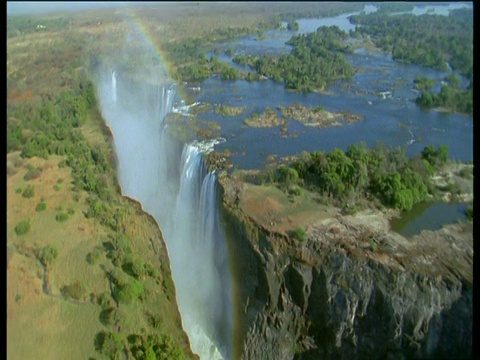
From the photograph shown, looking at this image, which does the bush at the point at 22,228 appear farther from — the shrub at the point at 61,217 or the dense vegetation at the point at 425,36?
the dense vegetation at the point at 425,36

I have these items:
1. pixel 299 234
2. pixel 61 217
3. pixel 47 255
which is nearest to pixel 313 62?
pixel 299 234

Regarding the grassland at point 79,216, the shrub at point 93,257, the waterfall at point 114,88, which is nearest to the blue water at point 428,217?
the grassland at point 79,216

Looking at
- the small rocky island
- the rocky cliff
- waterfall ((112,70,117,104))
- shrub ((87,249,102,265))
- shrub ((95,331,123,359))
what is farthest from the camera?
waterfall ((112,70,117,104))

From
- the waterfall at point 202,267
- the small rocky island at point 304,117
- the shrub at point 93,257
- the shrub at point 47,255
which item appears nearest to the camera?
the shrub at point 47,255

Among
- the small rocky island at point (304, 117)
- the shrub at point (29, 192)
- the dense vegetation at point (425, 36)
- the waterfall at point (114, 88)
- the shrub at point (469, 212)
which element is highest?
the dense vegetation at point (425, 36)

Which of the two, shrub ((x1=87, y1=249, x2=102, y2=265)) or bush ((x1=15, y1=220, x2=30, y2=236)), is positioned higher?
bush ((x1=15, y1=220, x2=30, y2=236))

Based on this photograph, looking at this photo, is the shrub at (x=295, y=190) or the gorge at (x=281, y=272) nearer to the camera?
the gorge at (x=281, y=272)

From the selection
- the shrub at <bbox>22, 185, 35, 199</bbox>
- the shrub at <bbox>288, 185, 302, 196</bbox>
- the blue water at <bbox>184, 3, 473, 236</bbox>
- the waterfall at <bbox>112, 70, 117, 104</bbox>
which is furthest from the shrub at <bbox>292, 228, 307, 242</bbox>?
the waterfall at <bbox>112, 70, 117, 104</bbox>

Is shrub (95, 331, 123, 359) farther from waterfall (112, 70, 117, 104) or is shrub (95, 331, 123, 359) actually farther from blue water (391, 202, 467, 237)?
waterfall (112, 70, 117, 104)
